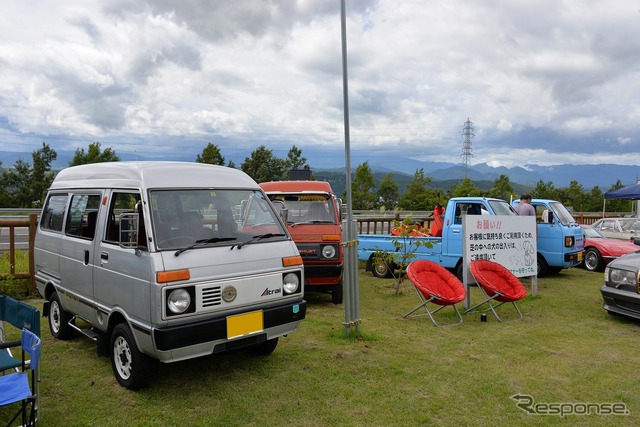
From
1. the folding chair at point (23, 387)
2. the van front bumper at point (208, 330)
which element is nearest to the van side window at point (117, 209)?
the van front bumper at point (208, 330)

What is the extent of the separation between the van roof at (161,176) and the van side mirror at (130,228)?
335mm

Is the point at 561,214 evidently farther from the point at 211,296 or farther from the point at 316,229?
the point at 211,296

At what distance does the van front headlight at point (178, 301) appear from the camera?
3.69 meters

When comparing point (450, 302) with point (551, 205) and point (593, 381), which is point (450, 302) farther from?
point (551, 205)

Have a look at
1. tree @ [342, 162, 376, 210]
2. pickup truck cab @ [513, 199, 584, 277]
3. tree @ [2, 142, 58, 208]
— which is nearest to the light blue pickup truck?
pickup truck cab @ [513, 199, 584, 277]

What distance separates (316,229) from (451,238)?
357cm

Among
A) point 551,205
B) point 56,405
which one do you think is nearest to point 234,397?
point 56,405

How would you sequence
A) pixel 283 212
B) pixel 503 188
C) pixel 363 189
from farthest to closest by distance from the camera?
pixel 503 188
pixel 363 189
pixel 283 212

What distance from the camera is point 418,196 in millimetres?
40656

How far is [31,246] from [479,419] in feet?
25.2

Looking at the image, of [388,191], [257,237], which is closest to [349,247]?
[257,237]

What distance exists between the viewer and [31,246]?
782 cm

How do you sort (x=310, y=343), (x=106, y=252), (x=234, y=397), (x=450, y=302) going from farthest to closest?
(x=450, y=302), (x=310, y=343), (x=106, y=252), (x=234, y=397)

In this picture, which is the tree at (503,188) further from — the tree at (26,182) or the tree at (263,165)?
the tree at (26,182)
